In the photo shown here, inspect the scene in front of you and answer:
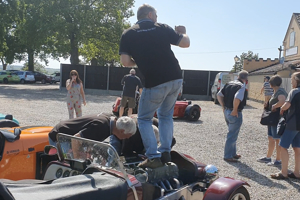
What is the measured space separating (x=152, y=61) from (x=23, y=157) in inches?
79.4

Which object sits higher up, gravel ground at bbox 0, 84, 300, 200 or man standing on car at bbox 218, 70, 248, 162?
man standing on car at bbox 218, 70, 248, 162

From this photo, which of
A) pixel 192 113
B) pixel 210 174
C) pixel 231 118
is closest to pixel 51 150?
pixel 210 174

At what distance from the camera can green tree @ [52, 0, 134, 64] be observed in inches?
1027

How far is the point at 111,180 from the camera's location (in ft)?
7.90

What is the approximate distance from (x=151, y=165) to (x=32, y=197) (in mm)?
1547

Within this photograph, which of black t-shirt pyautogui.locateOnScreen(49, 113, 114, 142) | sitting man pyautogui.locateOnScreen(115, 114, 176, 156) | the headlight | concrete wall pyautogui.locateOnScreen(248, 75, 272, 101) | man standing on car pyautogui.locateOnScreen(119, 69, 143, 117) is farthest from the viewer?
concrete wall pyautogui.locateOnScreen(248, 75, 272, 101)

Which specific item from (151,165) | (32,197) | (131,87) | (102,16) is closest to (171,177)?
(151,165)

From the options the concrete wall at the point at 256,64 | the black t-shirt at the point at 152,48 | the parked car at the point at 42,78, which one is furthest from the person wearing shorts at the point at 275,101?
the parked car at the point at 42,78

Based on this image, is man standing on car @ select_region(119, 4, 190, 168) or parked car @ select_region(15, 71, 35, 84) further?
parked car @ select_region(15, 71, 35, 84)

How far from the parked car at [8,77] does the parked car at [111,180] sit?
116 ft

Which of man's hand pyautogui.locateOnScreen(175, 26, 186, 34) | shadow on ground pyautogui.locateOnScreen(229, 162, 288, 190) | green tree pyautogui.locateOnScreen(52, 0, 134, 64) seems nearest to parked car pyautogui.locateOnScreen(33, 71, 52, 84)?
green tree pyautogui.locateOnScreen(52, 0, 134, 64)

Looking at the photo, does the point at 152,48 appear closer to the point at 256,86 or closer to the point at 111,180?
the point at 111,180

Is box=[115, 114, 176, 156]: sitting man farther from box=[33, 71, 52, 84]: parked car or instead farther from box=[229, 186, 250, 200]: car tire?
box=[33, 71, 52, 84]: parked car

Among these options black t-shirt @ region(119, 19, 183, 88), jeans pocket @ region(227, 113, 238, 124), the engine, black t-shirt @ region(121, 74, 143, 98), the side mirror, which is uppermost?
black t-shirt @ region(119, 19, 183, 88)
